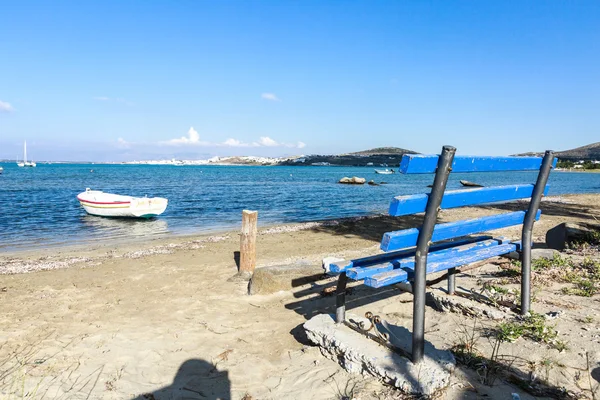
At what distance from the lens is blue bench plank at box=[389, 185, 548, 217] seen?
2.94m

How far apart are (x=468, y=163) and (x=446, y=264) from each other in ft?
3.23

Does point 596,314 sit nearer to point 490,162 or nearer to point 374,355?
point 490,162

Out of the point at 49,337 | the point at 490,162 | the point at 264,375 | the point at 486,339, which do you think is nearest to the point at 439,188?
the point at 490,162

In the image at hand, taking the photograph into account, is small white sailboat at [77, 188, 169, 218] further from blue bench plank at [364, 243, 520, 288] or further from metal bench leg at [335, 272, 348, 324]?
blue bench plank at [364, 243, 520, 288]

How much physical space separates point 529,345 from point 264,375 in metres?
2.42

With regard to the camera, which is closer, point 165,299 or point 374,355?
point 374,355

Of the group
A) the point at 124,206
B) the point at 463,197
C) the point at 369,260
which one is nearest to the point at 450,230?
the point at 463,197

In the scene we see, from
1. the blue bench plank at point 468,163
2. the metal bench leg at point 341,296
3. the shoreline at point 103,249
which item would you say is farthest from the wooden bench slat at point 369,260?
the shoreline at point 103,249

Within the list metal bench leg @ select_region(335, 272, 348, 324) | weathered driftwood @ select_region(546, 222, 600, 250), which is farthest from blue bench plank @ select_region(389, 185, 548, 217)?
weathered driftwood @ select_region(546, 222, 600, 250)

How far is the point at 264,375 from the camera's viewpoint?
3.80m

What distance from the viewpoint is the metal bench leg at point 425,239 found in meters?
2.95

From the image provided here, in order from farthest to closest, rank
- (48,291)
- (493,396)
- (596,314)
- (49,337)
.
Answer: (48,291), (49,337), (596,314), (493,396)

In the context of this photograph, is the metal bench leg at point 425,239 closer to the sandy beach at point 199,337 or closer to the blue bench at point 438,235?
the blue bench at point 438,235

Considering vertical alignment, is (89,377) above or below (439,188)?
below
